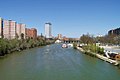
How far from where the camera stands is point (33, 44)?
4594 centimetres

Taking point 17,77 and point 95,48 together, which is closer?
point 17,77

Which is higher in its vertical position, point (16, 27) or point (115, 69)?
point (16, 27)

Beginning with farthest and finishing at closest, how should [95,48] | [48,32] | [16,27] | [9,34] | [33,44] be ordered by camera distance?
1. [48,32]
2. [16,27]
3. [9,34]
4. [33,44]
5. [95,48]

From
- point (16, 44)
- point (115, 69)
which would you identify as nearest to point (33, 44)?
point (16, 44)

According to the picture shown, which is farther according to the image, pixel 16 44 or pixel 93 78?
pixel 16 44

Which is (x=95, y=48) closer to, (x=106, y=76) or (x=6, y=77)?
(x=106, y=76)

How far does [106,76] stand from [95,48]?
45.8 feet

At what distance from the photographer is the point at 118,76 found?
1259cm

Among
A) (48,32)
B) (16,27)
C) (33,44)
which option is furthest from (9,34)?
(48,32)

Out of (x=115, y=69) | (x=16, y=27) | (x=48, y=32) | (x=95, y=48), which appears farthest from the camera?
(x=48, y=32)

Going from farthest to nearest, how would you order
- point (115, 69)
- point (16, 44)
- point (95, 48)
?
point (16, 44), point (95, 48), point (115, 69)

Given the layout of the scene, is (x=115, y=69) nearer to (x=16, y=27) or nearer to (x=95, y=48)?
(x=95, y=48)

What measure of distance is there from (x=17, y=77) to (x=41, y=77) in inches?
43.5

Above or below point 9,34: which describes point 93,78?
below
